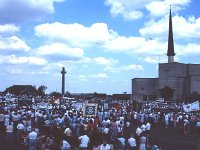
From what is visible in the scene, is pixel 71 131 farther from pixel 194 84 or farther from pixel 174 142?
pixel 194 84

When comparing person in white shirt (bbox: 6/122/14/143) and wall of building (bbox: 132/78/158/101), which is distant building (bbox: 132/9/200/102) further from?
person in white shirt (bbox: 6/122/14/143)

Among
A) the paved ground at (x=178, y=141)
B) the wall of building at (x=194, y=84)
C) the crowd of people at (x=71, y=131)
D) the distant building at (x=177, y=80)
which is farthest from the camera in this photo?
the wall of building at (x=194, y=84)

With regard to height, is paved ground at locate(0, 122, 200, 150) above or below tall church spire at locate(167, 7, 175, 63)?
below

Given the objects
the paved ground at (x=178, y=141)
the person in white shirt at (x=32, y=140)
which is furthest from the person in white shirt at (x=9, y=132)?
the paved ground at (x=178, y=141)

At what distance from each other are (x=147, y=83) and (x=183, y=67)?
13.4m

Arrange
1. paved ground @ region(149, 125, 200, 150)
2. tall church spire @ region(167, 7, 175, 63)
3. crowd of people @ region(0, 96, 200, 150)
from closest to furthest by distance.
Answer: crowd of people @ region(0, 96, 200, 150) → paved ground @ region(149, 125, 200, 150) → tall church spire @ region(167, 7, 175, 63)

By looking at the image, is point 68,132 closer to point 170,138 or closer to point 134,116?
point 170,138

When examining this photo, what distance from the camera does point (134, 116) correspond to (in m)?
38.9

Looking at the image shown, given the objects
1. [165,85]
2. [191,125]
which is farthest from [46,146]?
[165,85]

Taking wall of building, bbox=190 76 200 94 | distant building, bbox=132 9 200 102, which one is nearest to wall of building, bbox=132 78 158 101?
distant building, bbox=132 9 200 102

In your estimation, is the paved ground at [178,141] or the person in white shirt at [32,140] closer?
the person in white shirt at [32,140]

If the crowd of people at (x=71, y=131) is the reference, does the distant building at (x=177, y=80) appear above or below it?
above

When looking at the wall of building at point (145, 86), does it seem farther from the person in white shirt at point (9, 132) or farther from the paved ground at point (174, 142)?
the person in white shirt at point (9, 132)

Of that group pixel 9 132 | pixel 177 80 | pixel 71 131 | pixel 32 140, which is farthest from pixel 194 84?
pixel 32 140
